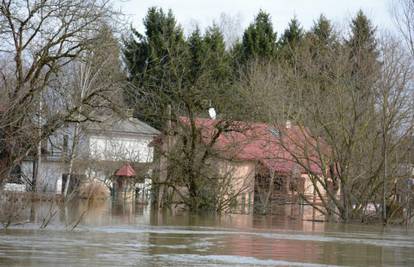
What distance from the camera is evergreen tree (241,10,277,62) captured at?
233 feet

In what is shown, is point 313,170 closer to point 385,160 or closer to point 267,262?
point 385,160

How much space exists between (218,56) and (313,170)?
24360 millimetres

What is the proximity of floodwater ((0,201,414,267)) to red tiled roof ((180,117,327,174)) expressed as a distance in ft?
35.7

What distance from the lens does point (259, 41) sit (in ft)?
236

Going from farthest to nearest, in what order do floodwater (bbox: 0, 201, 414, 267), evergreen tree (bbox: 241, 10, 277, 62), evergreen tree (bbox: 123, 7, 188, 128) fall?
evergreen tree (bbox: 241, 10, 277, 62)
evergreen tree (bbox: 123, 7, 188, 128)
floodwater (bbox: 0, 201, 414, 267)

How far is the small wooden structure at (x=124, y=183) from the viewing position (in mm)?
51656

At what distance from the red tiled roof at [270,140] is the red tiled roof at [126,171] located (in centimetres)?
803

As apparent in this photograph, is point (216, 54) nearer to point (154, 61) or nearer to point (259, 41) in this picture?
point (259, 41)

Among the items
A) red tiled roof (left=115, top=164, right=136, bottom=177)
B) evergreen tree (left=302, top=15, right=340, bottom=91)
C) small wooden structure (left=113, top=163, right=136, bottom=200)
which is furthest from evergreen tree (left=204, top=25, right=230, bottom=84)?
evergreen tree (left=302, top=15, right=340, bottom=91)

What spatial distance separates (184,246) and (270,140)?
72.5 ft

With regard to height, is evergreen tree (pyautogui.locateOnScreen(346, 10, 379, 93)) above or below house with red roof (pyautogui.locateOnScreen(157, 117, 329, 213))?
above

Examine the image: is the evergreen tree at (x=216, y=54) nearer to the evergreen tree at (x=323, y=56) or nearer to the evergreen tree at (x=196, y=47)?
the evergreen tree at (x=196, y=47)

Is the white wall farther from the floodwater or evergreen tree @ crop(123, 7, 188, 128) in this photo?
the floodwater

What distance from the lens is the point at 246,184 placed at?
44844mm
